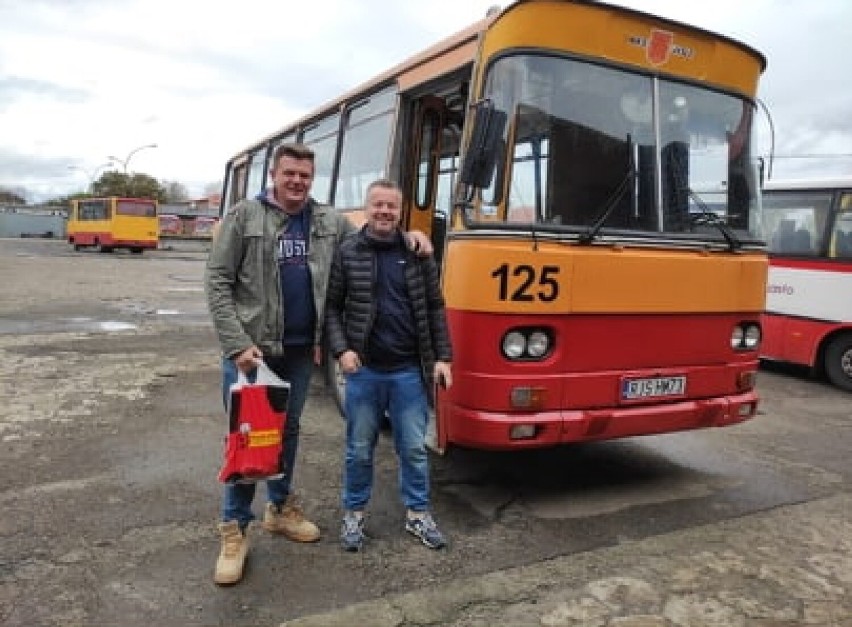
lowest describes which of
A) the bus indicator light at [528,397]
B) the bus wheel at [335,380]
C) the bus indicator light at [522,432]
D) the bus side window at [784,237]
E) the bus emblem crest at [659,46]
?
the bus wheel at [335,380]

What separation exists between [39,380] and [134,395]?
120 centimetres

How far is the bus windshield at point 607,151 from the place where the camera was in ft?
15.0

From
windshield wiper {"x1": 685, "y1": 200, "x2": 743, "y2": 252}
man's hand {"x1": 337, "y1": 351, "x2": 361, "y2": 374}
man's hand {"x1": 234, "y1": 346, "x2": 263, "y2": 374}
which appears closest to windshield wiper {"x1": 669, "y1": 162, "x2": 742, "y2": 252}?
windshield wiper {"x1": 685, "y1": 200, "x2": 743, "y2": 252}

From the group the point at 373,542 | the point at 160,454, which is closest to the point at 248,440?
the point at 373,542

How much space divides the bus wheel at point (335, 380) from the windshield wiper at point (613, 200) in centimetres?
279

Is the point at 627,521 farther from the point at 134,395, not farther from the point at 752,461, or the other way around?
the point at 134,395

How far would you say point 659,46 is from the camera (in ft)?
16.3

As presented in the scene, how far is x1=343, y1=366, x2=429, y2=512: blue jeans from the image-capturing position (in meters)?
4.15

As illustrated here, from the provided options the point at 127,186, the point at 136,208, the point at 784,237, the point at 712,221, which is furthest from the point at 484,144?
the point at 127,186

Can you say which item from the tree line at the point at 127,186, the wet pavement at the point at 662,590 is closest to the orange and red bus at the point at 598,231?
the wet pavement at the point at 662,590

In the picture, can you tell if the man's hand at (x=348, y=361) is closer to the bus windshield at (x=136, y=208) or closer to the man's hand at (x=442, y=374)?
the man's hand at (x=442, y=374)

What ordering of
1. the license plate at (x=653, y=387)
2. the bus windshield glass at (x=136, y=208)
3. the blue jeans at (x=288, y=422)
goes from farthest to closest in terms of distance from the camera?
the bus windshield glass at (x=136, y=208), the license plate at (x=653, y=387), the blue jeans at (x=288, y=422)

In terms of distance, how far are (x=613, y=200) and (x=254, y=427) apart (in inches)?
97.4

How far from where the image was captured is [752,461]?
6.12 metres
